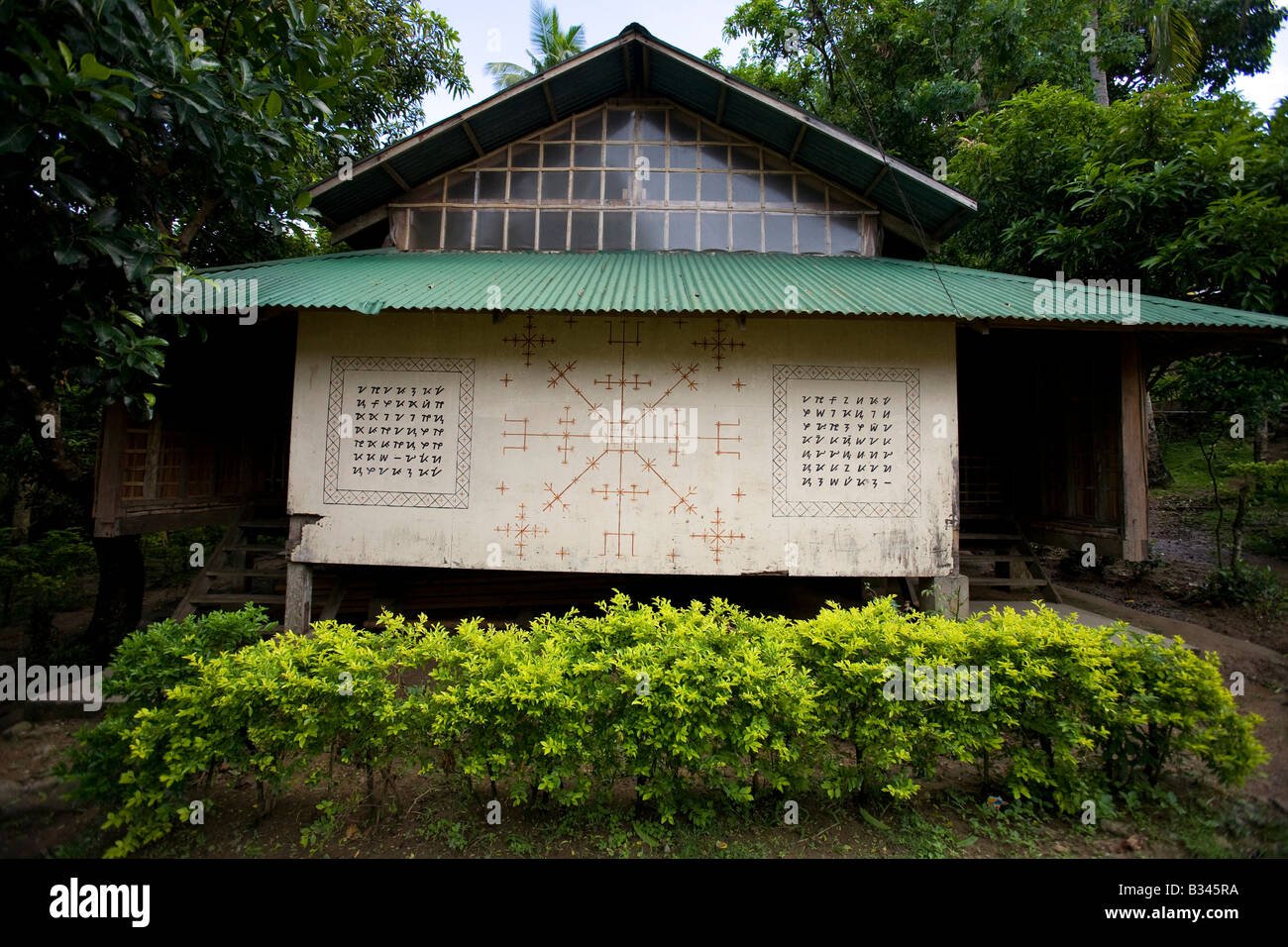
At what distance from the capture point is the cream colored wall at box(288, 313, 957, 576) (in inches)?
259

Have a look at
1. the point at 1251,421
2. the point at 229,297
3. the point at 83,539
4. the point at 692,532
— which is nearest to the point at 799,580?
the point at 692,532

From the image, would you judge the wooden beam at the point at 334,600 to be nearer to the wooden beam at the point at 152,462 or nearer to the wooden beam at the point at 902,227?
the wooden beam at the point at 152,462

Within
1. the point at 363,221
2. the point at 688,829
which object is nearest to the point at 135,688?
the point at 688,829

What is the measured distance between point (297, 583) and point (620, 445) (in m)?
4.20

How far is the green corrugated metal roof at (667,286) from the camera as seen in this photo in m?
5.79

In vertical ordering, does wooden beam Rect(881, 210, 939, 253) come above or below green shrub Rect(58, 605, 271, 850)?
above

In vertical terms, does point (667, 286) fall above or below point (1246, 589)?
above

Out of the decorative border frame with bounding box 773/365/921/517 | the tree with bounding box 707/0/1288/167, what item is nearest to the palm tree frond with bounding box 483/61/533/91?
the tree with bounding box 707/0/1288/167

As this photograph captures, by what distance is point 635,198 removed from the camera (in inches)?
320

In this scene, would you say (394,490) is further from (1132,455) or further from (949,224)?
(1132,455)

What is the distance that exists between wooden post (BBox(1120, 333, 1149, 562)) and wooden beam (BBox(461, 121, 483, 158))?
8650 mm

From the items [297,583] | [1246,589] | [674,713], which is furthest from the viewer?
[1246,589]

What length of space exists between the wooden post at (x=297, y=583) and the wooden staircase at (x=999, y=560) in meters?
8.82

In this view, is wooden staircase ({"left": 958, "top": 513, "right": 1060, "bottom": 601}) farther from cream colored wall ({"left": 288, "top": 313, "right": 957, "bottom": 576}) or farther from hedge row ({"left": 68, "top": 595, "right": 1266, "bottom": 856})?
hedge row ({"left": 68, "top": 595, "right": 1266, "bottom": 856})
